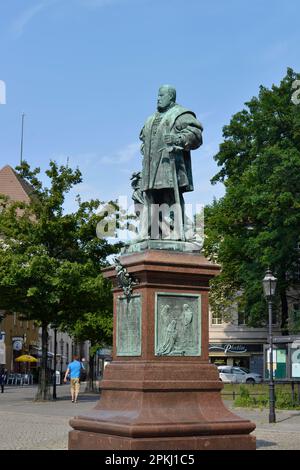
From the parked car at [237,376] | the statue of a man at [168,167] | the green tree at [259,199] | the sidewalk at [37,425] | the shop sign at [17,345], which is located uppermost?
the green tree at [259,199]

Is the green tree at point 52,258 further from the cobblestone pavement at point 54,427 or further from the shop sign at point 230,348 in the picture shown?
the shop sign at point 230,348

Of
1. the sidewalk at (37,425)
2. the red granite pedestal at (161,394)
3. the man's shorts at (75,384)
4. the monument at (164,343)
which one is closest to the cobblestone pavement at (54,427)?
the sidewalk at (37,425)

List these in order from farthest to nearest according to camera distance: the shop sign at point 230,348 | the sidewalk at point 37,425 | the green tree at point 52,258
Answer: the shop sign at point 230,348
the green tree at point 52,258
the sidewalk at point 37,425

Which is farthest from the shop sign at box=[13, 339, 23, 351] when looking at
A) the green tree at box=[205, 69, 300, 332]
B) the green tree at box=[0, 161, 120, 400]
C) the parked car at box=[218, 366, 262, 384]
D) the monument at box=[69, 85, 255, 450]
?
the monument at box=[69, 85, 255, 450]

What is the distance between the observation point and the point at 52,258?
28.1m

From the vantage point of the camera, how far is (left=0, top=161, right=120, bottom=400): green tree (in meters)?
27.8

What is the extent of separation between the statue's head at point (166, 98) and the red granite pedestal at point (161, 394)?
8.27ft

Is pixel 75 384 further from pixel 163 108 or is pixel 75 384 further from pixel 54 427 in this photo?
pixel 163 108

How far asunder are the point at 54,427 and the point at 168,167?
28.1 ft

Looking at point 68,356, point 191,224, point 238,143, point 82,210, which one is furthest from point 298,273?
point 68,356

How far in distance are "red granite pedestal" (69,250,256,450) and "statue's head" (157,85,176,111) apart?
2521mm

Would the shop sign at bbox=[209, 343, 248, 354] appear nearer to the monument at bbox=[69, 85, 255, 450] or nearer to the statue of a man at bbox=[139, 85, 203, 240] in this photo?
the statue of a man at bbox=[139, 85, 203, 240]

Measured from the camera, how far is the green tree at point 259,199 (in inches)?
1409
